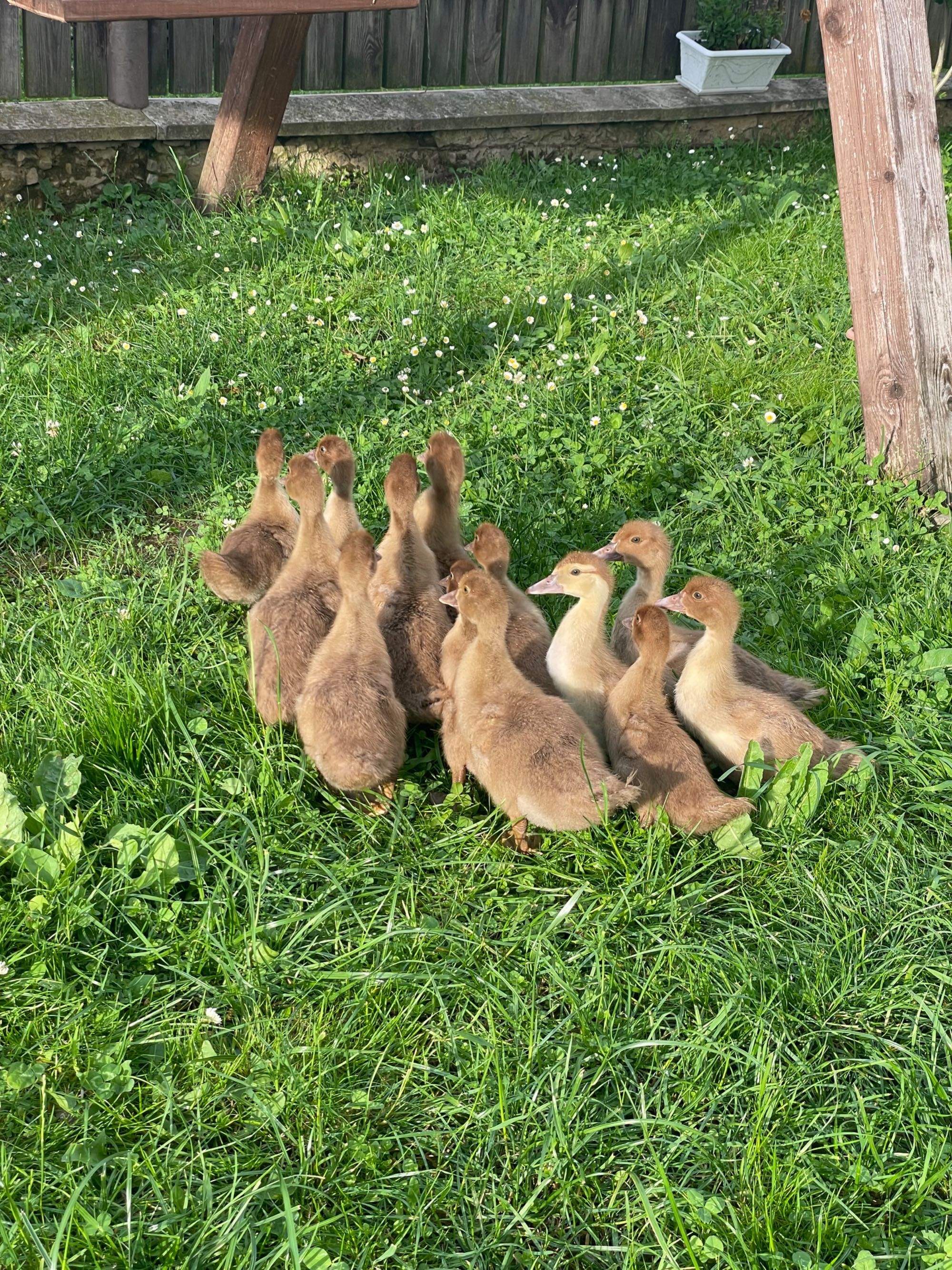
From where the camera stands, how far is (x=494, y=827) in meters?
3.73

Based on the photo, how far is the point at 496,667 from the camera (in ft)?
12.1

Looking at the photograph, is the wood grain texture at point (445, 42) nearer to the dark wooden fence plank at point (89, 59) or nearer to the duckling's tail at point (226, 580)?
the dark wooden fence plank at point (89, 59)

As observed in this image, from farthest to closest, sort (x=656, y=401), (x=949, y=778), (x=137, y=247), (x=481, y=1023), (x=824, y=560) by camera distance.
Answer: (x=137, y=247) → (x=656, y=401) → (x=824, y=560) → (x=949, y=778) → (x=481, y=1023)

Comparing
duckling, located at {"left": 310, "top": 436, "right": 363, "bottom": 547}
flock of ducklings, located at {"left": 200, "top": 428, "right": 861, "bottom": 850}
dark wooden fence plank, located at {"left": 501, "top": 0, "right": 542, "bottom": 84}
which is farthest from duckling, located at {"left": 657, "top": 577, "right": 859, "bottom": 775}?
dark wooden fence plank, located at {"left": 501, "top": 0, "right": 542, "bottom": 84}

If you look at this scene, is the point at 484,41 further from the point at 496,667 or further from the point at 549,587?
the point at 496,667

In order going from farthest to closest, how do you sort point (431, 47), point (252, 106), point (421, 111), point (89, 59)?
point (431, 47) → point (421, 111) → point (89, 59) → point (252, 106)

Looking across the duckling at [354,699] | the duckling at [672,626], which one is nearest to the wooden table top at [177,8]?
the duckling at [354,699]

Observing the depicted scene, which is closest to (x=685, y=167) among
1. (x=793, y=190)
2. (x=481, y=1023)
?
(x=793, y=190)

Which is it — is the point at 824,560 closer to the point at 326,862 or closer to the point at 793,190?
the point at 326,862

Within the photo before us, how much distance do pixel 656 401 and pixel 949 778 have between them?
2890mm

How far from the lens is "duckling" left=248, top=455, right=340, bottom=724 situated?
3.91 m

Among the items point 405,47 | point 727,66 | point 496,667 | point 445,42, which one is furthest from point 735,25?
point 496,667

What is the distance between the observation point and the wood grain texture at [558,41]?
9.69 meters

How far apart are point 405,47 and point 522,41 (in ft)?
3.52
